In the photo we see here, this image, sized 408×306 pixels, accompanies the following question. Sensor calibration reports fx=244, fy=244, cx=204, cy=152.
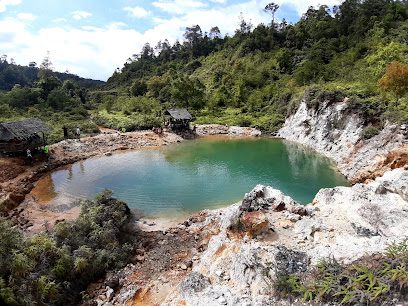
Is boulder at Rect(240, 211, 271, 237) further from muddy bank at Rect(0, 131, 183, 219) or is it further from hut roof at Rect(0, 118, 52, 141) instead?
hut roof at Rect(0, 118, 52, 141)

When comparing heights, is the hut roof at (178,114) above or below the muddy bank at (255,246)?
above

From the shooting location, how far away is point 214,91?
59031 mm

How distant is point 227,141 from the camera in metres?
35.9

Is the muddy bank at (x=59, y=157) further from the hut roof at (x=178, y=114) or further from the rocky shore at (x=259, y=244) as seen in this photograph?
the rocky shore at (x=259, y=244)

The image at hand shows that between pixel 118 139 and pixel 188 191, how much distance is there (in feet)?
59.4

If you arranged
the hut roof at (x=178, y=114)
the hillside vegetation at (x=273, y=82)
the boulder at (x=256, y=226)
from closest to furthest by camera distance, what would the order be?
the boulder at (x=256, y=226)
the hillside vegetation at (x=273, y=82)
the hut roof at (x=178, y=114)

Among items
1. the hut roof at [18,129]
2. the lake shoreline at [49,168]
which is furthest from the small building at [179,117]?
the hut roof at [18,129]

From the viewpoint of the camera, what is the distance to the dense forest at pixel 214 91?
9.52 m

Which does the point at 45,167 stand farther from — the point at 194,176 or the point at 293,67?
the point at 293,67

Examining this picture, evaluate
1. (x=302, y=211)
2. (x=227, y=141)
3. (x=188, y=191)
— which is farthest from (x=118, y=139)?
(x=302, y=211)

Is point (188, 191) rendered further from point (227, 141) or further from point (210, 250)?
point (227, 141)

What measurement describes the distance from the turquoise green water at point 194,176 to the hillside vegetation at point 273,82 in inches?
330

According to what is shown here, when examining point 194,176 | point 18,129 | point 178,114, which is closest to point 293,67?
point 178,114

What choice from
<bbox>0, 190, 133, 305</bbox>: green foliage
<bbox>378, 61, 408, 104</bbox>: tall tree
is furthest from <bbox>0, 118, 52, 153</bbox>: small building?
<bbox>378, 61, 408, 104</bbox>: tall tree
